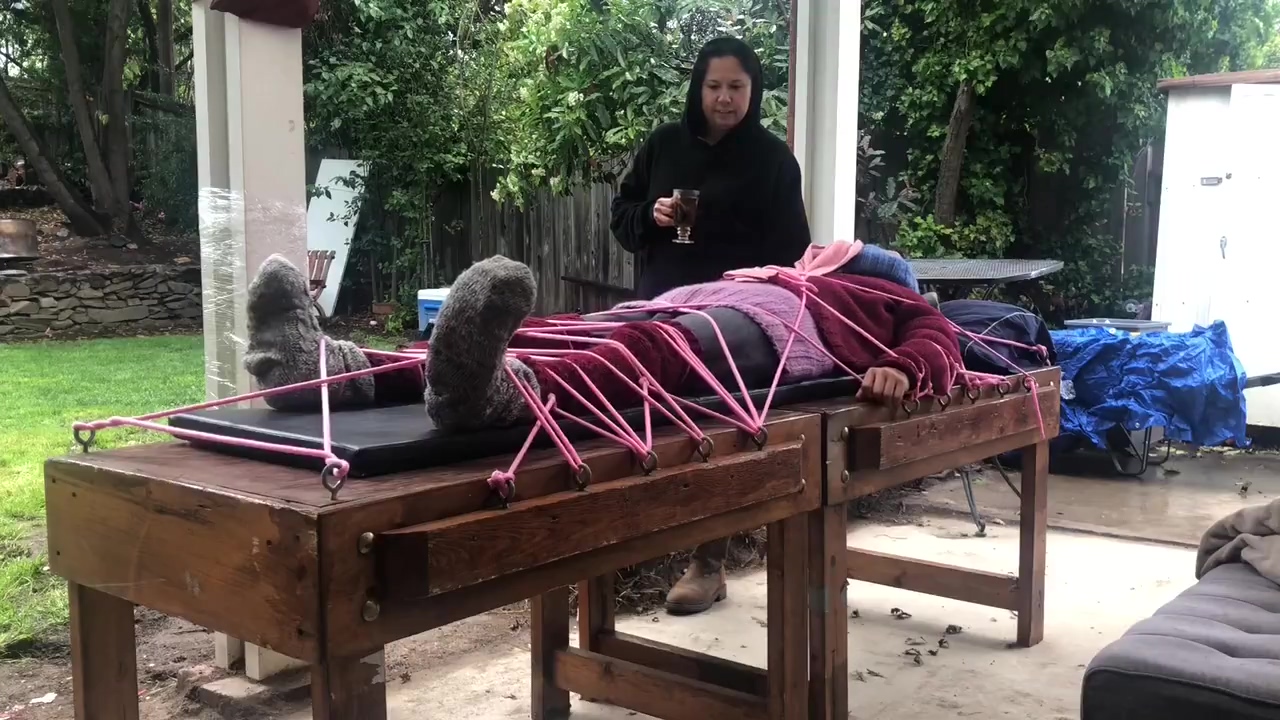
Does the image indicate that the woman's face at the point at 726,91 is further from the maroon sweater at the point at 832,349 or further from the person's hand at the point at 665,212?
the maroon sweater at the point at 832,349

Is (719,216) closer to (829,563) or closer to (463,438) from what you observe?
(829,563)

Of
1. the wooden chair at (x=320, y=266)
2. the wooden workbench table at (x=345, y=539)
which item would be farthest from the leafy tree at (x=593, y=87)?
the wooden workbench table at (x=345, y=539)

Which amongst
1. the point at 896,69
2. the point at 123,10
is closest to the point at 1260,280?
the point at 896,69

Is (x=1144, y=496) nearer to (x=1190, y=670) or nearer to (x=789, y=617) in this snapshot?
(x=789, y=617)

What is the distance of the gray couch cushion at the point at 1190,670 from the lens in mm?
1553

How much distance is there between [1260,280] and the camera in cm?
574

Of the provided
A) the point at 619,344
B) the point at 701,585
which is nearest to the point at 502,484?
the point at 619,344

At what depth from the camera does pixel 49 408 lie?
3582 millimetres

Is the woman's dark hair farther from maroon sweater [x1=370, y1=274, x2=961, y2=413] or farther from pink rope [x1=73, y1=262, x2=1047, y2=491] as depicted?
pink rope [x1=73, y1=262, x2=1047, y2=491]

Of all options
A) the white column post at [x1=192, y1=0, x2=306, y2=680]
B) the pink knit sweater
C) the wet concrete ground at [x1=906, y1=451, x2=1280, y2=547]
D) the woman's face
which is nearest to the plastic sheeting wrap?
the white column post at [x1=192, y1=0, x2=306, y2=680]

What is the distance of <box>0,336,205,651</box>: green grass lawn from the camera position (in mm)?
2836

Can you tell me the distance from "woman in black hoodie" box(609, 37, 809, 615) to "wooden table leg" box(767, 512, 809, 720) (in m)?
1.03

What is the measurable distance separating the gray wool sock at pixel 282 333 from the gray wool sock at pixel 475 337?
12.7 inches

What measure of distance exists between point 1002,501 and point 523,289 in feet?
12.9
